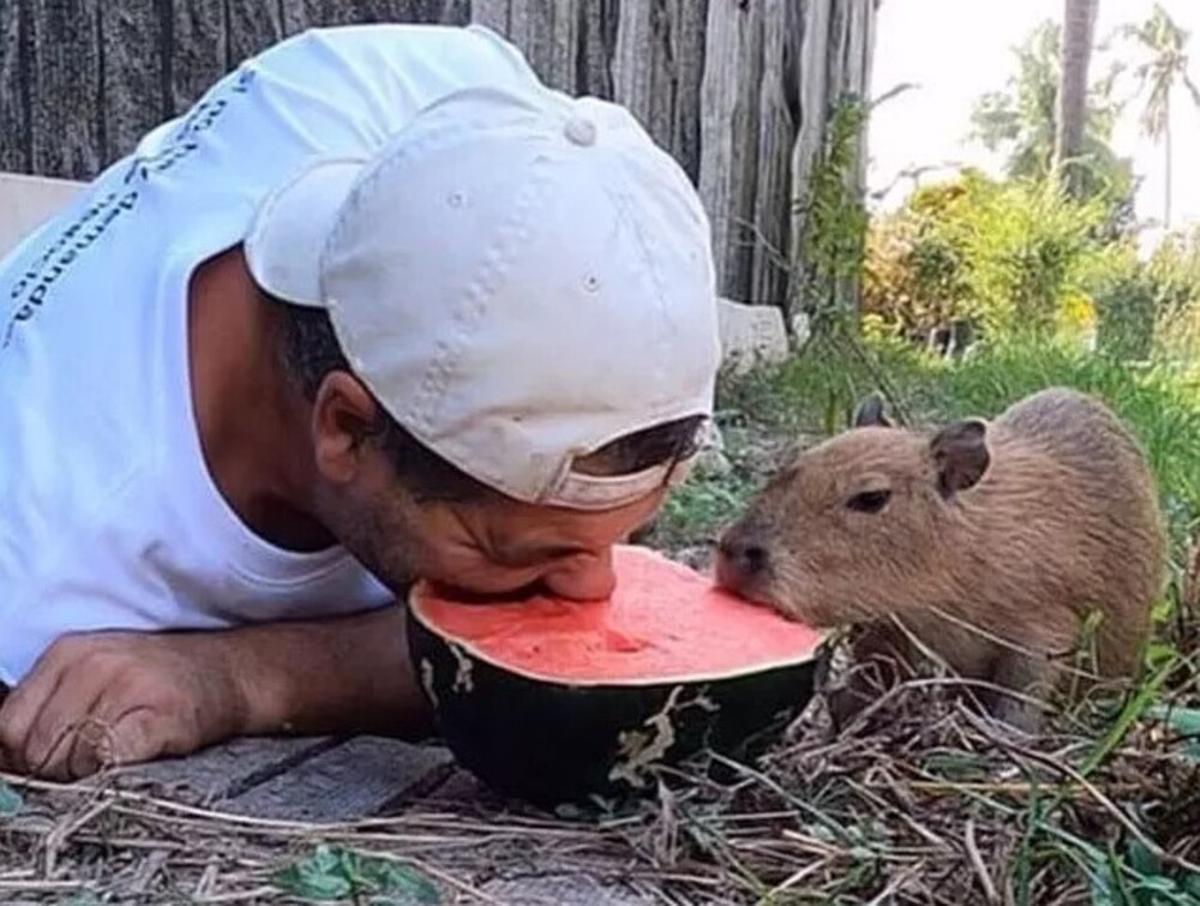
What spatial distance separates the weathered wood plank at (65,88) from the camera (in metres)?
3.87

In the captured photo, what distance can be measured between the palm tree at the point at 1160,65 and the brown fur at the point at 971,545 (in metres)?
53.0

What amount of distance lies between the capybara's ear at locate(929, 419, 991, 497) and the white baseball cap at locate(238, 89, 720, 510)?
3.41 ft

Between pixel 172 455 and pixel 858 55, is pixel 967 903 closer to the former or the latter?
pixel 172 455

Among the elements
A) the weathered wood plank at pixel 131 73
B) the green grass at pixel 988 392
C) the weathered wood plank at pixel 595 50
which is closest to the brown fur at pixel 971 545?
the green grass at pixel 988 392

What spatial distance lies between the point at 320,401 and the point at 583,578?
0.34 metres

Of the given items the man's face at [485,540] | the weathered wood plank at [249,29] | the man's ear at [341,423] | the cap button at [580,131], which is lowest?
the man's face at [485,540]

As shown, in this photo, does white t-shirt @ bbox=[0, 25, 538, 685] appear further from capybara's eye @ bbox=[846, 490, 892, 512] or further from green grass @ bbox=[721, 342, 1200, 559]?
green grass @ bbox=[721, 342, 1200, 559]

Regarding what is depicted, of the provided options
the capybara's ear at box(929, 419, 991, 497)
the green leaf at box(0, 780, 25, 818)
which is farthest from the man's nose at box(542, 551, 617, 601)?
the capybara's ear at box(929, 419, 991, 497)

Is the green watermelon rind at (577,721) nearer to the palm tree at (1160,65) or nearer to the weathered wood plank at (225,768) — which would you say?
the weathered wood plank at (225,768)

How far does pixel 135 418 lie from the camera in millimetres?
2469

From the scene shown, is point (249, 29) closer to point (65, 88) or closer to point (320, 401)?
point (65, 88)

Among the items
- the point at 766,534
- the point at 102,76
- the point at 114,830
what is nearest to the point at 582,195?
the point at 114,830

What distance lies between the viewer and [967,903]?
1869mm

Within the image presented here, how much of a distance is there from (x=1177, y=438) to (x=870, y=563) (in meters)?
3.05
